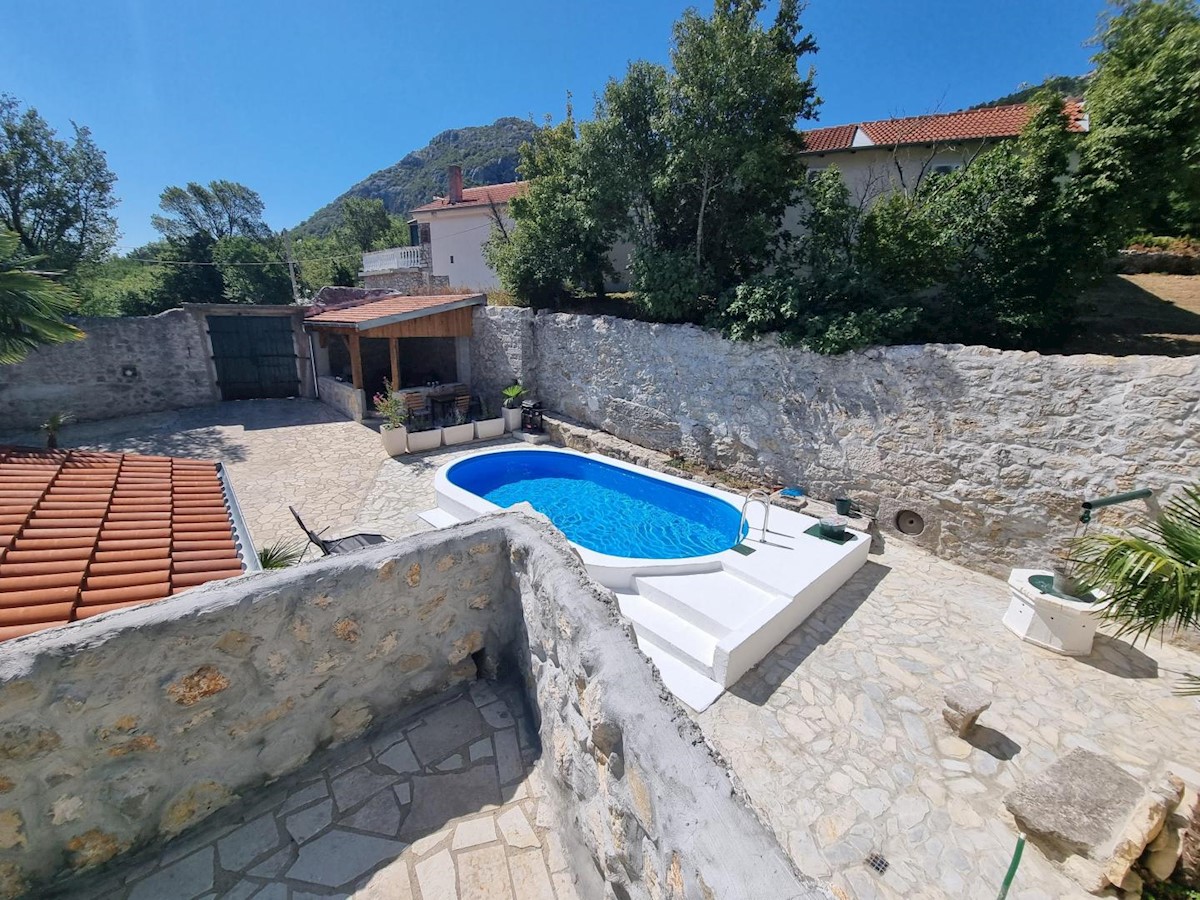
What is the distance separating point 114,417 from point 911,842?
66.6 ft

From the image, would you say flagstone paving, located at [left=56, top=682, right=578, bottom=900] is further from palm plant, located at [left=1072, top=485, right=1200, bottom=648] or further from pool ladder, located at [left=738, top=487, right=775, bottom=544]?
pool ladder, located at [left=738, top=487, right=775, bottom=544]

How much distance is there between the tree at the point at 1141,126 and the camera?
24.4 ft

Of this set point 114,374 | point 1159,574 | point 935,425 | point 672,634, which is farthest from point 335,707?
point 114,374

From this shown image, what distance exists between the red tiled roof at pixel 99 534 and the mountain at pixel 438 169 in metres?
85.0

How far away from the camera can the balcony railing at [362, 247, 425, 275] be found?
2897 centimetres

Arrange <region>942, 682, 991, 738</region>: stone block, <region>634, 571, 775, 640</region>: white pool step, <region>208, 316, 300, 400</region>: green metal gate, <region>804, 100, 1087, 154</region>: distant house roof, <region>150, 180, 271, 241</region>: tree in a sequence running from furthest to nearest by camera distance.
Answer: <region>150, 180, 271, 241</region>: tree, <region>208, 316, 300, 400</region>: green metal gate, <region>804, 100, 1087, 154</region>: distant house roof, <region>634, 571, 775, 640</region>: white pool step, <region>942, 682, 991, 738</region>: stone block

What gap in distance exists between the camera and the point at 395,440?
12.3 metres

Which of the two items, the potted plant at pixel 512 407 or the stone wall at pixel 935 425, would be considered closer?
the stone wall at pixel 935 425

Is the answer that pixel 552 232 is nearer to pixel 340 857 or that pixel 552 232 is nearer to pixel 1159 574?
pixel 1159 574

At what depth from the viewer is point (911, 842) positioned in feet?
12.8

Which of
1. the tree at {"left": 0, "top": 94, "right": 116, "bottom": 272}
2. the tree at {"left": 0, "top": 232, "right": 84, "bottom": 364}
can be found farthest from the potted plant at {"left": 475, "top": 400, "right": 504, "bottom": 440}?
the tree at {"left": 0, "top": 94, "right": 116, "bottom": 272}

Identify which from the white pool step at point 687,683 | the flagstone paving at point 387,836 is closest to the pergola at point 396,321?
the white pool step at point 687,683

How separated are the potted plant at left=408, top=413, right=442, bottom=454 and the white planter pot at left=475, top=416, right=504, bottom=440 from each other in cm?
110

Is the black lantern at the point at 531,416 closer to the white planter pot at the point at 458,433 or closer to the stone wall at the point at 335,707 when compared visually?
the white planter pot at the point at 458,433
